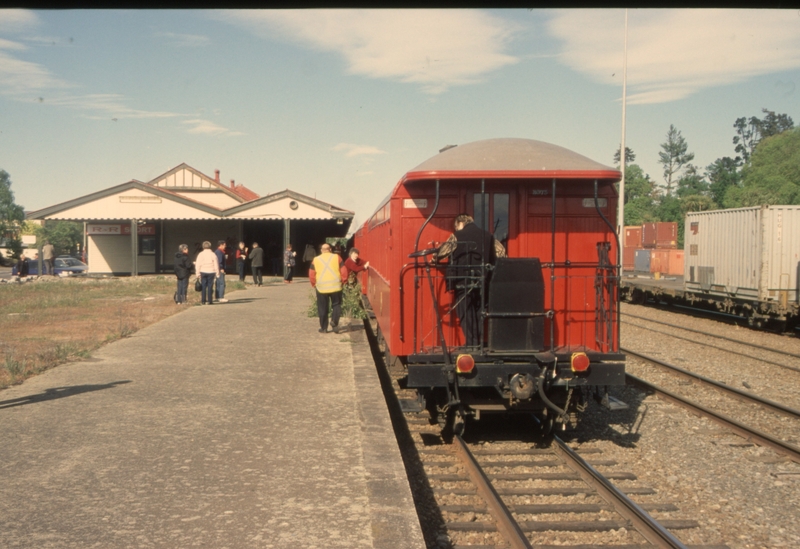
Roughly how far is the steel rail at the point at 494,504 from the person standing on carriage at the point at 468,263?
108 cm

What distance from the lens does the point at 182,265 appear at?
1950 cm

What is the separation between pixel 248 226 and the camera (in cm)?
3997

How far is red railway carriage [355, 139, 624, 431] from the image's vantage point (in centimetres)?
693

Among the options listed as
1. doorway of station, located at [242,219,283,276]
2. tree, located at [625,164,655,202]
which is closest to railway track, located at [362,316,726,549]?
doorway of station, located at [242,219,283,276]

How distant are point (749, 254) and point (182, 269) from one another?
47.1 feet

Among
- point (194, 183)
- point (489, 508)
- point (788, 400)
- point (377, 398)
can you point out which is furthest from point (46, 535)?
point (194, 183)

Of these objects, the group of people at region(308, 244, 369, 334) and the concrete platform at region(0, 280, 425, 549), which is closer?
the concrete platform at region(0, 280, 425, 549)

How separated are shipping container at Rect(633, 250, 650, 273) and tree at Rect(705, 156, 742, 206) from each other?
211ft

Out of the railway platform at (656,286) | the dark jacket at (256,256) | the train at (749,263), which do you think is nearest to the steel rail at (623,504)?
the train at (749,263)

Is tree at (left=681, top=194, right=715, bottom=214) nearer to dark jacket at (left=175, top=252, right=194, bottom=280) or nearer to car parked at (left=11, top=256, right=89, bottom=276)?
car parked at (left=11, top=256, right=89, bottom=276)

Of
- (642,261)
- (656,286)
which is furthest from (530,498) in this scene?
(642,261)

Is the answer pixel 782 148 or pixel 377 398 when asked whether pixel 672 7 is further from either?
pixel 782 148

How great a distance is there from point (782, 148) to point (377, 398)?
272ft

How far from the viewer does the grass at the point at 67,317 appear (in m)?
10.6
